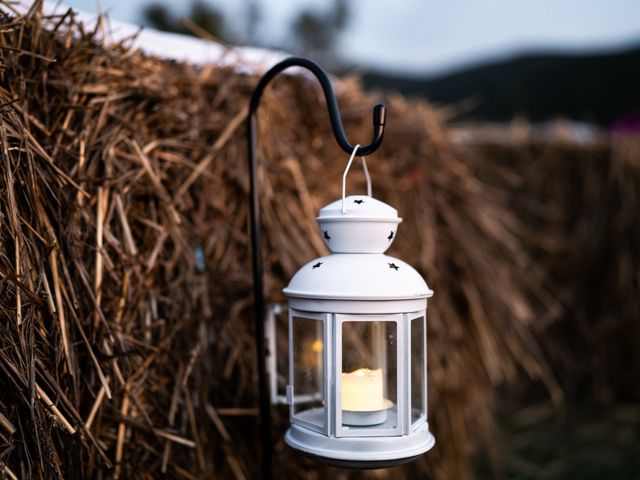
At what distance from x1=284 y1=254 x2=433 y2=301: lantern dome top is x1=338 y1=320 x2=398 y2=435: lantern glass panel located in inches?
3.8

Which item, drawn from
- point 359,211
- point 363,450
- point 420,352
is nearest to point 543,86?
point 420,352

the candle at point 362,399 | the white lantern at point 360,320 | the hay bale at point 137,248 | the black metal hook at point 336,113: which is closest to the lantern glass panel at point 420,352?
the white lantern at point 360,320

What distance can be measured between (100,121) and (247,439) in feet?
3.40

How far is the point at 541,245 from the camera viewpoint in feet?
15.4

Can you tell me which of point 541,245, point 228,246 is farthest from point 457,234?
point 541,245

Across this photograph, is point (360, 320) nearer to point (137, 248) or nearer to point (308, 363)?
point (308, 363)

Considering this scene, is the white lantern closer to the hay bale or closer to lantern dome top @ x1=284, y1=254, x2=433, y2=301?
lantern dome top @ x1=284, y1=254, x2=433, y2=301

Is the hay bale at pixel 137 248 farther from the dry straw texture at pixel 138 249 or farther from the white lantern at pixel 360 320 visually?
the white lantern at pixel 360 320

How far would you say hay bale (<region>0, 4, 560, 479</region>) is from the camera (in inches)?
61.1

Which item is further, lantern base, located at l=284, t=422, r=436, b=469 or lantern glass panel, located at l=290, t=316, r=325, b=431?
lantern glass panel, located at l=290, t=316, r=325, b=431

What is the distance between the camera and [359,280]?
146 cm

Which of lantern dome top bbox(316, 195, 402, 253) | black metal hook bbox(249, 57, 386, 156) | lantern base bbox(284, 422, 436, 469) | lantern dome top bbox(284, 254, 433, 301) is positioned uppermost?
black metal hook bbox(249, 57, 386, 156)

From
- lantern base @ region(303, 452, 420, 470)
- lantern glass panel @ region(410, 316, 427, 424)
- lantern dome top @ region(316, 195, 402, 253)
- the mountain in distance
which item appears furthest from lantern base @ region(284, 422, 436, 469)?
the mountain in distance

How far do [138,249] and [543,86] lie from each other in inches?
399
